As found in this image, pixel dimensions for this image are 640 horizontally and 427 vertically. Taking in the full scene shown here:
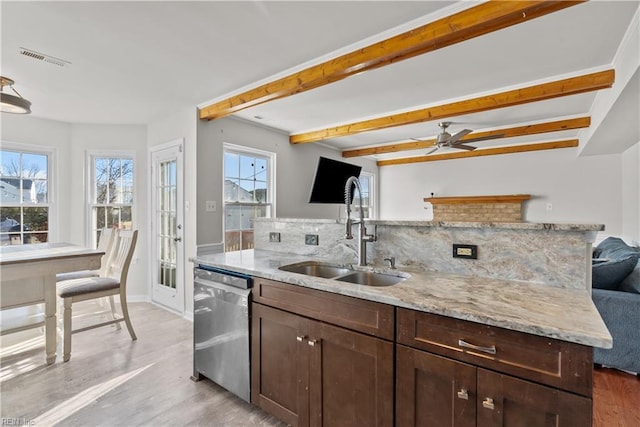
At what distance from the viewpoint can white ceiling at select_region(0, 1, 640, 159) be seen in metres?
1.93

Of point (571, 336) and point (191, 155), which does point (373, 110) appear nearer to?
point (191, 155)

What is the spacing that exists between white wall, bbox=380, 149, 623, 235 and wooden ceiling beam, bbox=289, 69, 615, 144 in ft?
10.9

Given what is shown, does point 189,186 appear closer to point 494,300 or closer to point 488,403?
point 494,300

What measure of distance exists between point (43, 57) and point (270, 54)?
180 cm

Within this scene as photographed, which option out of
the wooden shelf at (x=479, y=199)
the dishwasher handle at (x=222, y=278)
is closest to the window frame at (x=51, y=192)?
the dishwasher handle at (x=222, y=278)

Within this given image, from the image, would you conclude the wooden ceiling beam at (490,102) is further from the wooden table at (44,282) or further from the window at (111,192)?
the wooden table at (44,282)

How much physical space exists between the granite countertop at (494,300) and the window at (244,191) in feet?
7.69

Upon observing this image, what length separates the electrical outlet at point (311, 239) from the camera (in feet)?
7.64

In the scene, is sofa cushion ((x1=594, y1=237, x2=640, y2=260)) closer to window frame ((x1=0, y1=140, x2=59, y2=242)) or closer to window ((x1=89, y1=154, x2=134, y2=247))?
window ((x1=89, y1=154, x2=134, y2=247))

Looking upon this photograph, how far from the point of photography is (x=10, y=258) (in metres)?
2.35

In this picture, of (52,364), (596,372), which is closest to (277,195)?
(52,364)

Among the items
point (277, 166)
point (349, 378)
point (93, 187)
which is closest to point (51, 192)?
point (93, 187)

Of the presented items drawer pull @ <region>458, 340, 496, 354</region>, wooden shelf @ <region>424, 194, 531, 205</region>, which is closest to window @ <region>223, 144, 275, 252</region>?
drawer pull @ <region>458, 340, 496, 354</region>

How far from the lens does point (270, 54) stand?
8.07ft
